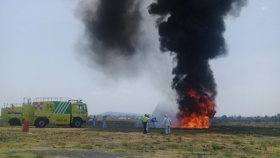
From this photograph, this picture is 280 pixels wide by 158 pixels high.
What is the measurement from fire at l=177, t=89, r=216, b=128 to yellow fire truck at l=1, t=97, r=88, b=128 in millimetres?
12913

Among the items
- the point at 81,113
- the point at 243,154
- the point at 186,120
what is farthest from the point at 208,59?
the point at 243,154

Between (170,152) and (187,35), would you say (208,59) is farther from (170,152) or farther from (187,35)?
(170,152)

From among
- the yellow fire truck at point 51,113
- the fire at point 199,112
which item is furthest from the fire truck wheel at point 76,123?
the fire at point 199,112

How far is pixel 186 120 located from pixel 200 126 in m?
1.90

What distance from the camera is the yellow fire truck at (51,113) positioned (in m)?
39.8

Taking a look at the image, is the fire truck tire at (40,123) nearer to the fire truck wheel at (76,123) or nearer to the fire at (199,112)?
the fire truck wheel at (76,123)

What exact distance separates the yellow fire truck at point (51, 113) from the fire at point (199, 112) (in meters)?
12.9

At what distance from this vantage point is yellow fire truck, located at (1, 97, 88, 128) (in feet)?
131

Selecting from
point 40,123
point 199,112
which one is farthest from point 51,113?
point 199,112

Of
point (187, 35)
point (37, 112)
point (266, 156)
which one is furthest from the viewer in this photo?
point (187, 35)

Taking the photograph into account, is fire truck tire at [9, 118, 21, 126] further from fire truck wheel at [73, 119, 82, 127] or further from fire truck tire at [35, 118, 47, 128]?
fire truck wheel at [73, 119, 82, 127]

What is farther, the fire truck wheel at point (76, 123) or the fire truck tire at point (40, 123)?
the fire truck wheel at point (76, 123)

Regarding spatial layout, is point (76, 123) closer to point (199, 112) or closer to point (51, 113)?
point (51, 113)

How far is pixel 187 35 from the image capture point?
140 ft
